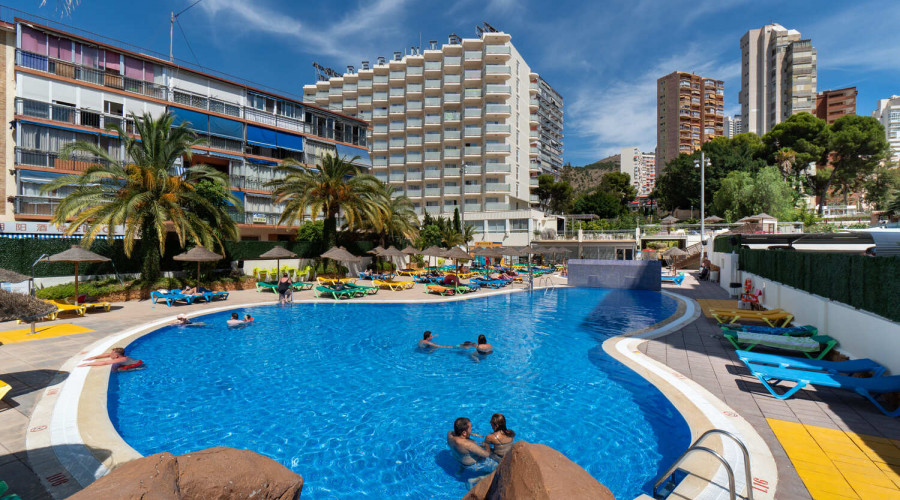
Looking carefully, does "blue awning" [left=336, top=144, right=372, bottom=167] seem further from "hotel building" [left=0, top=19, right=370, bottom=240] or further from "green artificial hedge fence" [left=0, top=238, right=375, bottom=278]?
"green artificial hedge fence" [left=0, top=238, right=375, bottom=278]

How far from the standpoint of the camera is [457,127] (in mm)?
56531

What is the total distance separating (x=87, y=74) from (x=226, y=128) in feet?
27.9

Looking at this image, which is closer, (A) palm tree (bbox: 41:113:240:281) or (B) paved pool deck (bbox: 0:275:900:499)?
(B) paved pool deck (bbox: 0:275:900:499)

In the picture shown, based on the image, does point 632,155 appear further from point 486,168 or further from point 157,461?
point 157,461

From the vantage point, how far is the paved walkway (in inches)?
190

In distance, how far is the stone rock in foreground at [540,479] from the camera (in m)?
2.47

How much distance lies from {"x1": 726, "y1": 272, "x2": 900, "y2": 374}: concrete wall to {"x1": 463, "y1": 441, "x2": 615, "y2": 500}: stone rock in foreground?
290 inches

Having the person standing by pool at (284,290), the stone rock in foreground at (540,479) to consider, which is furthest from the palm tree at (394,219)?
the stone rock in foreground at (540,479)

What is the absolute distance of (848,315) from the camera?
8039 mm

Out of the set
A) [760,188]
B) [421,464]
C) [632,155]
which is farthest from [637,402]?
[632,155]

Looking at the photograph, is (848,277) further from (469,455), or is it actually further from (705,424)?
(469,455)

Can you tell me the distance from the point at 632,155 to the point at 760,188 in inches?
5265

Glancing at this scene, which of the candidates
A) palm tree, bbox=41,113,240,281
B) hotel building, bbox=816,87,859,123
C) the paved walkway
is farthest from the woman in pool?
hotel building, bbox=816,87,859,123

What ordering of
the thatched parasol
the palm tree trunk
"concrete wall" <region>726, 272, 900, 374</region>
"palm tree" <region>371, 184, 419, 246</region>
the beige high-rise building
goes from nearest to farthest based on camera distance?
"concrete wall" <region>726, 272, 900, 374</region> < the thatched parasol < the palm tree trunk < "palm tree" <region>371, 184, 419, 246</region> < the beige high-rise building
